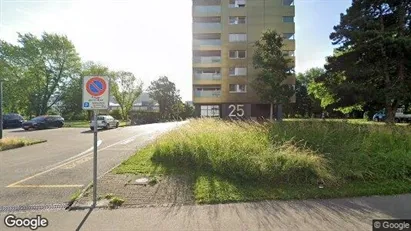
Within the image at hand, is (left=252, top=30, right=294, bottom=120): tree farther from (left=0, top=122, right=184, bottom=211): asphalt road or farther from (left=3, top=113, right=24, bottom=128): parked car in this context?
(left=3, top=113, right=24, bottom=128): parked car

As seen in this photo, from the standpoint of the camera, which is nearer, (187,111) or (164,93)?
(187,111)

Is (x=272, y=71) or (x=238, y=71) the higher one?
(x=238, y=71)

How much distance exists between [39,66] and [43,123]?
2151 centimetres

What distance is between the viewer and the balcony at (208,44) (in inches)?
1396

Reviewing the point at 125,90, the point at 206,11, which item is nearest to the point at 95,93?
the point at 206,11

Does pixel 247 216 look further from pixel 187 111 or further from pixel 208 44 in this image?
pixel 187 111

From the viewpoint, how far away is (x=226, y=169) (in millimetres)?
7238

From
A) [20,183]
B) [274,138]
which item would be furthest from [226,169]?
[20,183]

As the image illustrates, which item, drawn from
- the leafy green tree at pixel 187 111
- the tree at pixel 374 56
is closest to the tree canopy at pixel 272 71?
the tree at pixel 374 56

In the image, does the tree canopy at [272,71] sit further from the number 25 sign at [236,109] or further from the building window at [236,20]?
the building window at [236,20]

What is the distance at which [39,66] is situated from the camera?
149ft

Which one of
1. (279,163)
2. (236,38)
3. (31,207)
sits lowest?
(31,207)

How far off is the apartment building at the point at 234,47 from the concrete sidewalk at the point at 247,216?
2935 cm

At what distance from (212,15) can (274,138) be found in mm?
30368
